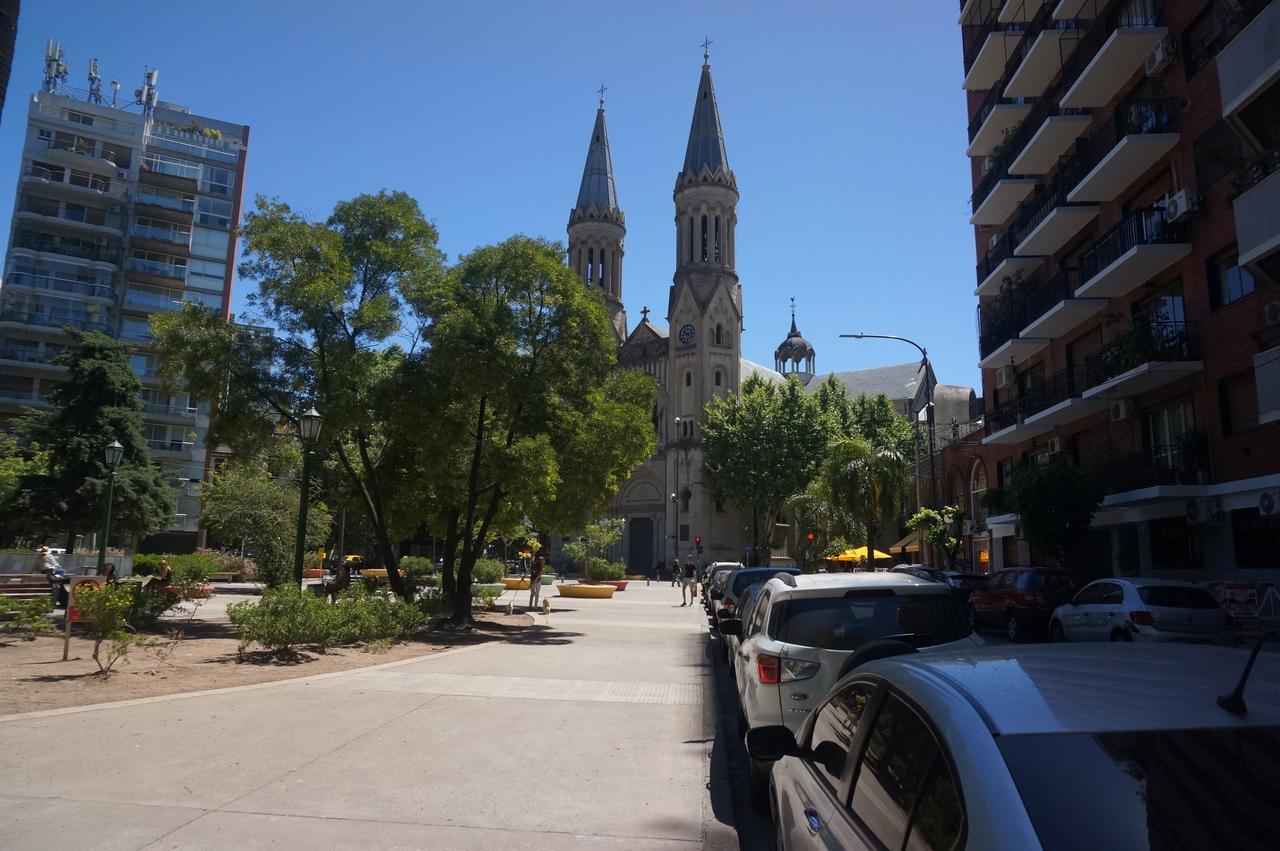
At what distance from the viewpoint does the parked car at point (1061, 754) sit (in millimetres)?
1793

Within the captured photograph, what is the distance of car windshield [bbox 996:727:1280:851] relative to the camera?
176 centimetres

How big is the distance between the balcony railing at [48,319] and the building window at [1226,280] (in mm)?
56508

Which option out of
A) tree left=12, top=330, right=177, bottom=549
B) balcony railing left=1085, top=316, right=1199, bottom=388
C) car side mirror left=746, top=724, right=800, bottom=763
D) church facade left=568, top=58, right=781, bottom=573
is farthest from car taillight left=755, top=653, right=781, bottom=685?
church facade left=568, top=58, right=781, bottom=573

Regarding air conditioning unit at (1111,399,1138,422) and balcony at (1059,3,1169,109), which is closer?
balcony at (1059,3,1169,109)

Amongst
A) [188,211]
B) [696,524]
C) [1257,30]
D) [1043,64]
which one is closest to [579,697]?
[1257,30]

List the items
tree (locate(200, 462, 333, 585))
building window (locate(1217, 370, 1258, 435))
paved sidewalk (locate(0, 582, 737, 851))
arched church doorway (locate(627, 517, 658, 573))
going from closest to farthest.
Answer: paved sidewalk (locate(0, 582, 737, 851)) < building window (locate(1217, 370, 1258, 435)) < tree (locate(200, 462, 333, 585)) < arched church doorway (locate(627, 517, 658, 573))

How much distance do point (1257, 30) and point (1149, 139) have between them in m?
4.71

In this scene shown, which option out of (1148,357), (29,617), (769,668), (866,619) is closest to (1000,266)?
(1148,357)

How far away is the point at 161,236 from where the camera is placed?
55562 millimetres

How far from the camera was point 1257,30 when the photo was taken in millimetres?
14664

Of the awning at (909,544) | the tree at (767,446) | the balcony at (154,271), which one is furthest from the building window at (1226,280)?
the balcony at (154,271)

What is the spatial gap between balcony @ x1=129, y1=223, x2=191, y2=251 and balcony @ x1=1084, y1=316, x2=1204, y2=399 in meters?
56.2

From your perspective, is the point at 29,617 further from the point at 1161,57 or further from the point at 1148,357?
the point at 1161,57

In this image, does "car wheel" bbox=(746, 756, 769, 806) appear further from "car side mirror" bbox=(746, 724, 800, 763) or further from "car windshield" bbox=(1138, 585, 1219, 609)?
"car windshield" bbox=(1138, 585, 1219, 609)
